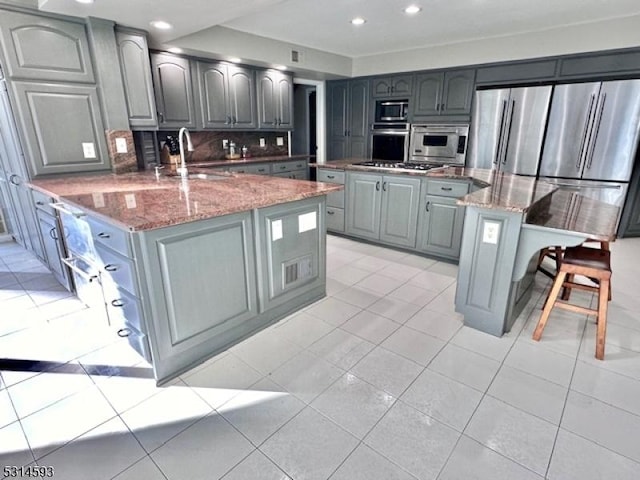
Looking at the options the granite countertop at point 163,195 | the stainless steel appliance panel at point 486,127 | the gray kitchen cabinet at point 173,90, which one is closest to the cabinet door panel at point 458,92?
the stainless steel appliance panel at point 486,127

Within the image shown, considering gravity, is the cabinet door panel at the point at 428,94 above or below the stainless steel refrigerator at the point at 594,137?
above

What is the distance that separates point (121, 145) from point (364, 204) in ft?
8.29

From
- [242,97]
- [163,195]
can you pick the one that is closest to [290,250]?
[163,195]

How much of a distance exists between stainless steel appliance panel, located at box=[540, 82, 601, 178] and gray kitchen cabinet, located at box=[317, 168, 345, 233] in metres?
2.53

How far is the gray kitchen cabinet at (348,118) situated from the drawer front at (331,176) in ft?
6.56

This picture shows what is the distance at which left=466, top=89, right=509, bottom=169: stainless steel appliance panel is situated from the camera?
4395 mm

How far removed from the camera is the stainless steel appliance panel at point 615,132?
3697 mm

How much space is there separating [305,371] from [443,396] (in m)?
0.73

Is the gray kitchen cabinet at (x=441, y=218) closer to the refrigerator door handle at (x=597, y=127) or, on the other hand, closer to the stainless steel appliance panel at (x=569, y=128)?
the stainless steel appliance panel at (x=569, y=128)

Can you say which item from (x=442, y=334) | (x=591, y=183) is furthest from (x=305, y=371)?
(x=591, y=183)

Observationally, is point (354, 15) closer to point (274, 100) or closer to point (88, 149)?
point (274, 100)

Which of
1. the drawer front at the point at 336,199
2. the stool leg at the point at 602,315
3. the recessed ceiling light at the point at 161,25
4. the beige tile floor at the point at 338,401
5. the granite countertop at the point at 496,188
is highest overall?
the recessed ceiling light at the point at 161,25

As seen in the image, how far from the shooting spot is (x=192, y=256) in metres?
1.81

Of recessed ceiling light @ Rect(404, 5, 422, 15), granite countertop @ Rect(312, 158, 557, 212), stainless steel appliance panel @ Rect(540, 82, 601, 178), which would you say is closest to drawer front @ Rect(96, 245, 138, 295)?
granite countertop @ Rect(312, 158, 557, 212)
